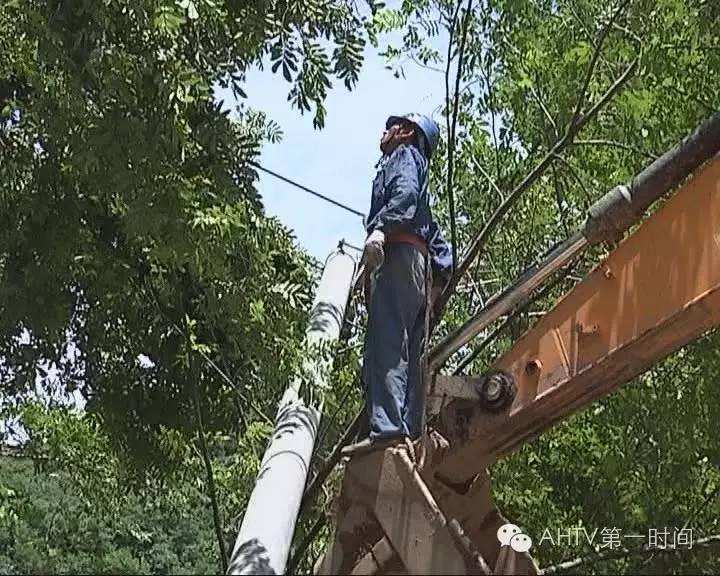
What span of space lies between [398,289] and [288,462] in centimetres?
96

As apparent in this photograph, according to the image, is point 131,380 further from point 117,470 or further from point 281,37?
point 281,37

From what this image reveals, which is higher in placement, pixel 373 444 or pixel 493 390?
pixel 493 390

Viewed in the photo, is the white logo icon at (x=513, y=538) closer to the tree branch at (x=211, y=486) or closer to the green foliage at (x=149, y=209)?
the green foliage at (x=149, y=209)

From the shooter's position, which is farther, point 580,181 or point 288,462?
point 580,181

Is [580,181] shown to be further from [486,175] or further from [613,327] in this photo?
[613,327]

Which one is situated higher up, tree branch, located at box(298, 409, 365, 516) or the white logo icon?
tree branch, located at box(298, 409, 365, 516)

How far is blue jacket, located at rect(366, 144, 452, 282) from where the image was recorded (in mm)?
4391

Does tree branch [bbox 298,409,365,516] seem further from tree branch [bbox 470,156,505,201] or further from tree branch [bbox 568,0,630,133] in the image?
tree branch [bbox 470,156,505,201]

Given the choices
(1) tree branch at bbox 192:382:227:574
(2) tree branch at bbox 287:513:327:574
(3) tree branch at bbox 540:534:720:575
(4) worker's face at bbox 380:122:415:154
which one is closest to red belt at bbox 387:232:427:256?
(4) worker's face at bbox 380:122:415:154

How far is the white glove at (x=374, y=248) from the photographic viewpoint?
4.34 meters

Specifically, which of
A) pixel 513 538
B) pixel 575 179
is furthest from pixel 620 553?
pixel 513 538

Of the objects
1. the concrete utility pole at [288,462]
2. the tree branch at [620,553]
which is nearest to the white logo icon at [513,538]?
the concrete utility pole at [288,462]

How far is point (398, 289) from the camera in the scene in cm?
451

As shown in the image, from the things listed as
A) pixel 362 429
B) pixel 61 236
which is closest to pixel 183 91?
pixel 362 429
